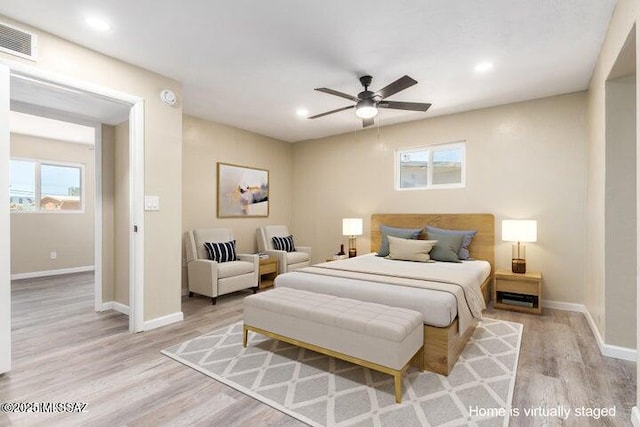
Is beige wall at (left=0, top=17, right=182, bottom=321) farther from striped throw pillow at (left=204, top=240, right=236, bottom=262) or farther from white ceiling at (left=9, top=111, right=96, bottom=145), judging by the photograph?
white ceiling at (left=9, top=111, right=96, bottom=145)

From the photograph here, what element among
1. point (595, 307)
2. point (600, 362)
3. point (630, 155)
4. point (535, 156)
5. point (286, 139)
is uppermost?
point (286, 139)

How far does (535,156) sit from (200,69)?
4172mm

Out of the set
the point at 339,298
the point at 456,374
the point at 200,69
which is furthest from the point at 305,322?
the point at 200,69

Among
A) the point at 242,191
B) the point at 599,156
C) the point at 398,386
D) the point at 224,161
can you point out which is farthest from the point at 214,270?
the point at 599,156

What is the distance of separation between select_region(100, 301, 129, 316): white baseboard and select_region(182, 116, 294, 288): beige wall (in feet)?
2.85

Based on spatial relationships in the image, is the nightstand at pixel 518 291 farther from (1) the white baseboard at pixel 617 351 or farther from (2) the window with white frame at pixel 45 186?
Answer: (2) the window with white frame at pixel 45 186

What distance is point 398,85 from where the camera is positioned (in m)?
2.79

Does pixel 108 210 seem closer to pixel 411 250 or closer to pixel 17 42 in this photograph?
pixel 17 42

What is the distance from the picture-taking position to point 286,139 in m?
6.29

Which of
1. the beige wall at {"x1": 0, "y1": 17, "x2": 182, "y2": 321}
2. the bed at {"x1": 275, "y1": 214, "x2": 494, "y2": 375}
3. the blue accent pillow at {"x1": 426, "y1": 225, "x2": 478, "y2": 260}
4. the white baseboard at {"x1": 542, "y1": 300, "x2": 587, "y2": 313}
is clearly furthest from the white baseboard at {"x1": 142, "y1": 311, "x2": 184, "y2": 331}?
the white baseboard at {"x1": 542, "y1": 300, "x2": 587, "y2": 313}

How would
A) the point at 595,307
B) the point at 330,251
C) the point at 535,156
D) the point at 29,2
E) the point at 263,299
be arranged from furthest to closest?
the point at 330,251, the point at 535,156, the point at 595,307, the point at 263,299, the point at 29,2

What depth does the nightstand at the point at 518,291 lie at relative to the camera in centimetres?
370

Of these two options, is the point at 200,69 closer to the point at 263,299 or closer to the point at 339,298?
the point at 263,299

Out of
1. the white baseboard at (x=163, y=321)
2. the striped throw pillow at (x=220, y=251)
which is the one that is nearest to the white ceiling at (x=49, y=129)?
the striped throw pillow at (x=220, y=251)
